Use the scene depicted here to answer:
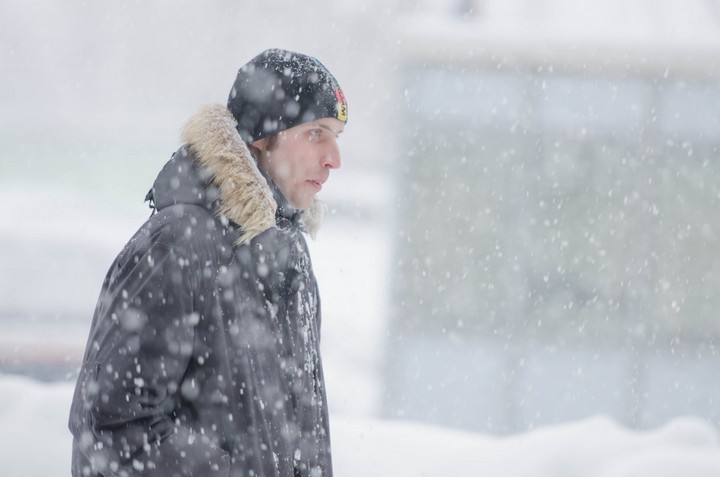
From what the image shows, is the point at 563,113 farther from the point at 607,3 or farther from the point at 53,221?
the point at 53,221

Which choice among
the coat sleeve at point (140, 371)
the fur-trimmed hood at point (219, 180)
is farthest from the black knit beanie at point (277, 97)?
the coat sleeve at point (140, 371)

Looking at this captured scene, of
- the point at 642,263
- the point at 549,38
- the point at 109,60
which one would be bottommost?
the point at 642,263

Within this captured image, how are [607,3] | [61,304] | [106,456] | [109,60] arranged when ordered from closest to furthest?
[106,456] < [607,3] < [61,304] < [109,60]

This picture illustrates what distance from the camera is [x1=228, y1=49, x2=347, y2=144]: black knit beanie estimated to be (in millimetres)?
1560

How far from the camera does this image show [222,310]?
1386 millimetres

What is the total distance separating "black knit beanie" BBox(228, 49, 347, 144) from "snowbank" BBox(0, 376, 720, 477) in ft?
8.36

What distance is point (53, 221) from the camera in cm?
636

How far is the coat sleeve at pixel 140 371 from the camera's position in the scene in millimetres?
1280

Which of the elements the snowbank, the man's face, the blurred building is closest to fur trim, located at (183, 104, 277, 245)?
the man's face

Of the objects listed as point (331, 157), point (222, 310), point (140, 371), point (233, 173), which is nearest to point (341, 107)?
point (331, 157)

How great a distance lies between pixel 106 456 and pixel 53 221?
5581 mm

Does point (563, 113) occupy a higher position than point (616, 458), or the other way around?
point (563, 113)

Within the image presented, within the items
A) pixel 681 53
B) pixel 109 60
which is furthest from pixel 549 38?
pixel 109 60

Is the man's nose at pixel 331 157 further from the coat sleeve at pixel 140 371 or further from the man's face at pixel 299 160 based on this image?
the coat sleeve at pixel 140 371
